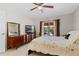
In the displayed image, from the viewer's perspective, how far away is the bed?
2098 millimetres

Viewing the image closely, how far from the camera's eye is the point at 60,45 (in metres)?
2.26

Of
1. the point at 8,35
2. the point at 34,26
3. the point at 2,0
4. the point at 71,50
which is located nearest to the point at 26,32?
the point at 34,26

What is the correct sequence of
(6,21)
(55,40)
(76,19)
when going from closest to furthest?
(76,19) → (55,40) → (6,21)

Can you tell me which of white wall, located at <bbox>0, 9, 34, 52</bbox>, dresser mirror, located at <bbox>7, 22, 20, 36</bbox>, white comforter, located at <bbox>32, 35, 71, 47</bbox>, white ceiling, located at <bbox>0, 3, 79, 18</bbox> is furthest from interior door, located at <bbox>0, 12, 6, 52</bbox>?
white comforter, located at <bbox>32, 35, 71, 47</bbox>

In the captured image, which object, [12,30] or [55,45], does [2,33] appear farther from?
[55,45]

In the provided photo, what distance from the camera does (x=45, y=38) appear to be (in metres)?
2.38

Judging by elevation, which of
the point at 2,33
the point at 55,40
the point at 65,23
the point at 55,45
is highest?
the point at 65,23

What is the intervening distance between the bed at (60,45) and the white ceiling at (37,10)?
46cm

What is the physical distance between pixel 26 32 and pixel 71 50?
1.03m

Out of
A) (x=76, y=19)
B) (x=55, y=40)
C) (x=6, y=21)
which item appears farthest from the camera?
(x=6, y=21)

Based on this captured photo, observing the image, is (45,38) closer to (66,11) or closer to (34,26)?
(34,26)

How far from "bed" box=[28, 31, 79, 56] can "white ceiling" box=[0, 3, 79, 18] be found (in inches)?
18.1

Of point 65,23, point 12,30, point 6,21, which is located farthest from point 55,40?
point 6,21

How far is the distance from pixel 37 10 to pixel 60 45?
2.80 ft
